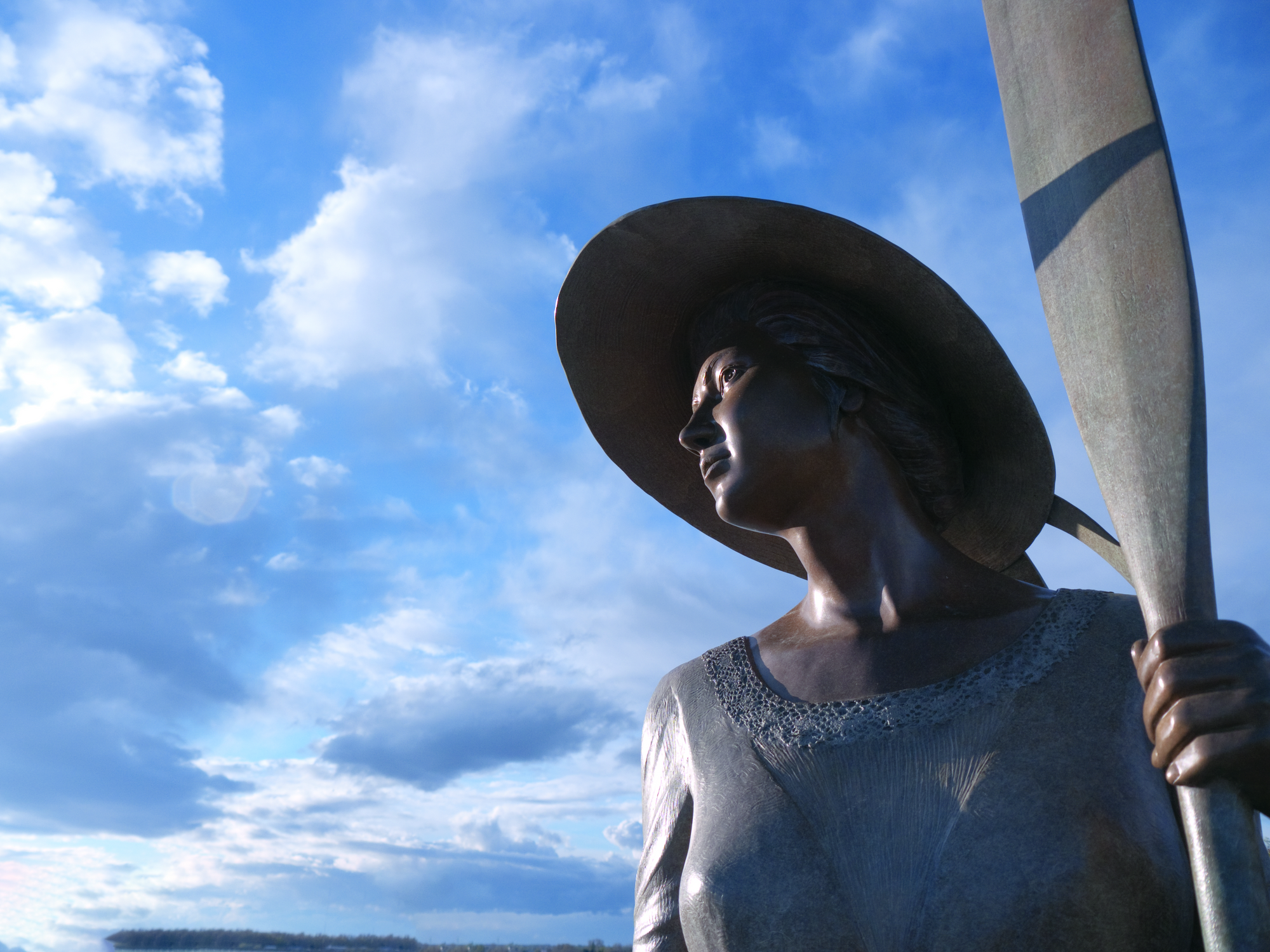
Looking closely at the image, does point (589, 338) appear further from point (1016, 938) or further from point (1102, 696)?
point (1016, 938)

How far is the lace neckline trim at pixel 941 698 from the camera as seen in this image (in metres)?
3.53

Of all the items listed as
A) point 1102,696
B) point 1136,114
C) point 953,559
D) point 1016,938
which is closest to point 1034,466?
point 953,559

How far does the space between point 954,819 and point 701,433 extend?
6.00 ft

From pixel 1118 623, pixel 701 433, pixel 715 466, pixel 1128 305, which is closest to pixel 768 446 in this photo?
pixel 715 466

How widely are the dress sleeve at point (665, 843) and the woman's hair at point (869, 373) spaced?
1.45m

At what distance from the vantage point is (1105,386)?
2982 millimetres

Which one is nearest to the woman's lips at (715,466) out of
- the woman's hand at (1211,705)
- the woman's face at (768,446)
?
the woman's face at (768,446)

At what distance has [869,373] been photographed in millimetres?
4387

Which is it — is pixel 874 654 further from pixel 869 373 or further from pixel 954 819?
pixel 869 373

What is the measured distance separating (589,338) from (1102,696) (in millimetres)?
2735

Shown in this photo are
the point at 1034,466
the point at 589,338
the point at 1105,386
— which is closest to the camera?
the point at 1105,386

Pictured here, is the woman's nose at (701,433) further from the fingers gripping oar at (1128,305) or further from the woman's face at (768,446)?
the fingers gripping oar at (1128,305)

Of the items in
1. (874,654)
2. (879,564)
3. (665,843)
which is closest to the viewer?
(874,654)

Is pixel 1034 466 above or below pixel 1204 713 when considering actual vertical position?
above
